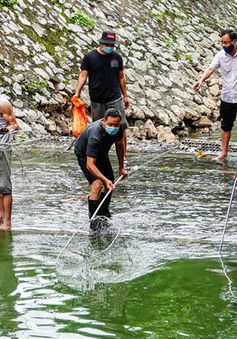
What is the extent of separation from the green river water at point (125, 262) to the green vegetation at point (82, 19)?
6750 mm

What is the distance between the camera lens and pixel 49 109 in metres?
14.3

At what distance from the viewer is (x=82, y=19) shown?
16.8m

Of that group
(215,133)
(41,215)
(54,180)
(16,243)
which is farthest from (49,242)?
(215,133)

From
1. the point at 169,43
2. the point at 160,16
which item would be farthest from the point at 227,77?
the point at 160,16

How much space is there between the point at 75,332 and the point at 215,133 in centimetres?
1142

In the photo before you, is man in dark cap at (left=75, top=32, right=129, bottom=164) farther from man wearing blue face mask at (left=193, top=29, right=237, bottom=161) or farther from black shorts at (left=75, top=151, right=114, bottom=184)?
black shorts at (left=75, top=151, right=114, bottom=184)

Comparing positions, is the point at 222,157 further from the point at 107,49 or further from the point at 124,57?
the point at 124,57

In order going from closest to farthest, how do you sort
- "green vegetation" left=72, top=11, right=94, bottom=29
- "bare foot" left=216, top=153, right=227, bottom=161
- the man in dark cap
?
the man in dark cap < "bare foot" left=216, top=153, right=227, bottom=161 < "green vegetation" left=72, top=11, right=94, bottom=29

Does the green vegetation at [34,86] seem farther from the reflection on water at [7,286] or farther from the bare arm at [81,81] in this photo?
the reflection on water at [7,286]

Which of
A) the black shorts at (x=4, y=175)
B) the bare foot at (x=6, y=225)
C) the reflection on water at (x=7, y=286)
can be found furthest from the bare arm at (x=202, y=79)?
the reflection on water at (x=7, y=286)

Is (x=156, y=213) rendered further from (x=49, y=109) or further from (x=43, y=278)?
(x=49, y=109)

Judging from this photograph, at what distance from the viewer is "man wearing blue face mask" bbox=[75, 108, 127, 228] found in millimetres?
7695

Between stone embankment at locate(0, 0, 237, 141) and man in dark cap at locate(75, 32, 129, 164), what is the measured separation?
3.00 m

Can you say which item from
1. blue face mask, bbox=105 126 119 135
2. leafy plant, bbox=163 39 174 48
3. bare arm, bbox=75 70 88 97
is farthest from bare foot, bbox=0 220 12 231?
leafy plant, bbox=163 39 174 48
